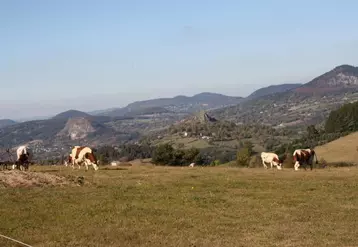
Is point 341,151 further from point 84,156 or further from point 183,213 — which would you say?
point 183,213

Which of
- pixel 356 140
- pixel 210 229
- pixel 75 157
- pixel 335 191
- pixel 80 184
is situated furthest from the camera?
pixel 356 140

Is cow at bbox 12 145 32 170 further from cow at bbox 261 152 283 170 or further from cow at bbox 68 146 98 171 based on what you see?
cow at bbox 261 152 283 170

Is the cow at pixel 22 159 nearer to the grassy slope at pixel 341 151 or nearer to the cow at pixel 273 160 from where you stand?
the cow at pixel 273 160

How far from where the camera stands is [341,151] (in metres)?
99.9

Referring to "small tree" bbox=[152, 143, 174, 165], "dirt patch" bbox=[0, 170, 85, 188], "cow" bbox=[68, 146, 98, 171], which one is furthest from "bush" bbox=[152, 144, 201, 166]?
"dirt patch" bbox=[0, 170, 85, 188]

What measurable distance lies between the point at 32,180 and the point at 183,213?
37.4 feet

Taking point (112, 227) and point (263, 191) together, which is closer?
point (112, 227)

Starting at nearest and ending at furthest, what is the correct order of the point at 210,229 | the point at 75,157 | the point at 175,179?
the point at 210,229 → the point at 175,179 → the point at 75,157

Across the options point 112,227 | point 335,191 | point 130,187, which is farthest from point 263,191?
point 112,227

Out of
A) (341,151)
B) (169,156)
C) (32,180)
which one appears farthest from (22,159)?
(341,151)

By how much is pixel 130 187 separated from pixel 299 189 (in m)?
9.65

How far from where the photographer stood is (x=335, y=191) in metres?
26.7

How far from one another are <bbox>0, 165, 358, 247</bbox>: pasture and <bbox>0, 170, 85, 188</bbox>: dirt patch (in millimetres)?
442

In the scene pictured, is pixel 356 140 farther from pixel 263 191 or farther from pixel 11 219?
pixel 11 219
